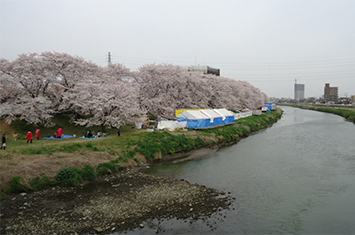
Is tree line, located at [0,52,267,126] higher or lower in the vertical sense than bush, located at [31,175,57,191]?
higher

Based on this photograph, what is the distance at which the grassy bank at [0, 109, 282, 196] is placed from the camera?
49.3 ft

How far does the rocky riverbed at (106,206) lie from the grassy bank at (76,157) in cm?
88

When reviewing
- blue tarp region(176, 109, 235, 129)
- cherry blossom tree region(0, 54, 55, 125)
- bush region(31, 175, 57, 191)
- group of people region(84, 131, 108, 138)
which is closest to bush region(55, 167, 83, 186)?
bush region(31, 175, 57, 191)

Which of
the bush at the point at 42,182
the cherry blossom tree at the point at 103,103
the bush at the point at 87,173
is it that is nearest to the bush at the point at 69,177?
the bush at the point at 87,173

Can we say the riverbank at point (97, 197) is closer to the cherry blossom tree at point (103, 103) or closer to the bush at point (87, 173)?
the bush at point (87, 173)

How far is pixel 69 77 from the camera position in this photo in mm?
28922

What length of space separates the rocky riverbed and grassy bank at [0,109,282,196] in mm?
879

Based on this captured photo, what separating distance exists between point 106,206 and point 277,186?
10711 mm

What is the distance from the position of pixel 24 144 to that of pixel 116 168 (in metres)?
7.85

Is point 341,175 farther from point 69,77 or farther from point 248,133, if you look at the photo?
point 69,77

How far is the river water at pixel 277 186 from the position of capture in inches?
455

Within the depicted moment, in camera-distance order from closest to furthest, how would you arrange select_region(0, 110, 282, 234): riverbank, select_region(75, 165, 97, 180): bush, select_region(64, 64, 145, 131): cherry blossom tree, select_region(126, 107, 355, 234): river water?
1. select_region(0, 110, 282, 234): riverbank
2. select_region(126, 107, 355, 234): river water
3. select_region(75, 165, 97, 180): bush
4. select_region(64, 64, 145, 131): cherry blossom tree

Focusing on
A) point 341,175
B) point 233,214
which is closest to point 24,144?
point 233,214

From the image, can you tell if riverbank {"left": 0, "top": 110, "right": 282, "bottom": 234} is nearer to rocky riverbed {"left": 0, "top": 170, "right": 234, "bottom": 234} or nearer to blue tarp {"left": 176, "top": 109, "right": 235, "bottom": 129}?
rocky riverbed {"left": 0, "top": 170, "right": 234, "bottom": 234}
